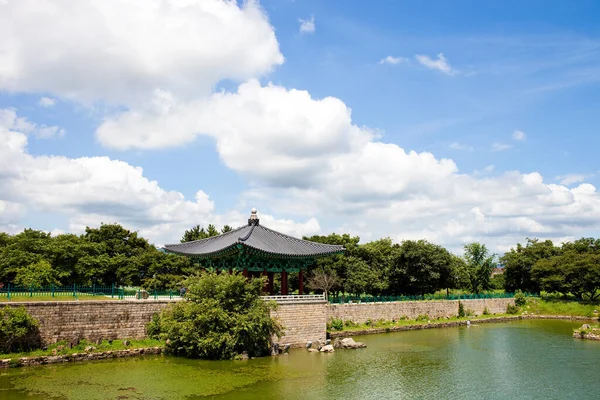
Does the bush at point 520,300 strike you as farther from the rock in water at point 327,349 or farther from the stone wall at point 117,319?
the rock in water at point 327,349

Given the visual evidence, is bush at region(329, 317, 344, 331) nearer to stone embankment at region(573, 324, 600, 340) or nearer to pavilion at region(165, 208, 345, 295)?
pavilion at region(165, 208, 345, 295)

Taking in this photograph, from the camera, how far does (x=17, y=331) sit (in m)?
23.1

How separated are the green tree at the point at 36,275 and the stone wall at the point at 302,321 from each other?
17.7 metres

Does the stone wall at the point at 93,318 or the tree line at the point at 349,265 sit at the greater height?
the tree line at the point at 349,265

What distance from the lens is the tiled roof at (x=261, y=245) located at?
31391 mm

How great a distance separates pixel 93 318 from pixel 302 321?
12.4 meters

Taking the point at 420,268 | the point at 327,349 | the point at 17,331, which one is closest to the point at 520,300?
the point at 420,268

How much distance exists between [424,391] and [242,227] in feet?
64.9

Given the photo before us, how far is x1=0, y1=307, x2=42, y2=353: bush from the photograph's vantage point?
22906 mm

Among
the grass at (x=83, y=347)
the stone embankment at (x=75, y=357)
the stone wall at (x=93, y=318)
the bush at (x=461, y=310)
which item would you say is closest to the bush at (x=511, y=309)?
the bush at (x=461, y=310)

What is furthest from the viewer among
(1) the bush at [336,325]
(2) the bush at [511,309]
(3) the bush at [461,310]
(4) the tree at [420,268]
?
(2) the bush at [511,309]

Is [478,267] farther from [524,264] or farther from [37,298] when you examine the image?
[37,298]

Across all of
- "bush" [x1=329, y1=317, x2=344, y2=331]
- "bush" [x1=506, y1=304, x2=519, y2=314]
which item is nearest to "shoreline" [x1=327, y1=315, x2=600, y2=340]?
"bush" [x1=329, y1=317, x2=344, y2=331]

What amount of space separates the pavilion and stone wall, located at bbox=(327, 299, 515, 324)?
19.0ft
